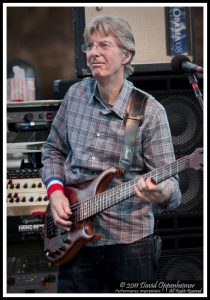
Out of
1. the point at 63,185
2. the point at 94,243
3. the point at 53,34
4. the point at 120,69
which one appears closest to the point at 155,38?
the point at 120,69

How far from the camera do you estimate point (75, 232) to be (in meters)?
2.38

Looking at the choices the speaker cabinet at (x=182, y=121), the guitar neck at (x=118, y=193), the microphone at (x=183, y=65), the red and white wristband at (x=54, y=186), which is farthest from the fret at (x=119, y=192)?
the speaker cabinet at (x=182, y=121)

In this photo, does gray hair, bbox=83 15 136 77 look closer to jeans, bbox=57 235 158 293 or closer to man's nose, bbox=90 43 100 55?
man's nose, bbox=90 43 100 55

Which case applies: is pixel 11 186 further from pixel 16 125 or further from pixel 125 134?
pixel 125 134

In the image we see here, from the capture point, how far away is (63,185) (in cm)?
248

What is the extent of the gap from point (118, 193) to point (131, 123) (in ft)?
0.86

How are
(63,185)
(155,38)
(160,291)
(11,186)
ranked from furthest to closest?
(11,186), (155,38), (160,291), (63,185)

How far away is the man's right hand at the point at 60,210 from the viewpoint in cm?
238

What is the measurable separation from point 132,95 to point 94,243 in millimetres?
582

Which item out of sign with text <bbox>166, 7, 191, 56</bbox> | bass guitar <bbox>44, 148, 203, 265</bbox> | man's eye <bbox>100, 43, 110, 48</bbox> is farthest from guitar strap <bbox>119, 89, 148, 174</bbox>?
sign with text <bbox>166, 7, 191, 56</bbox>

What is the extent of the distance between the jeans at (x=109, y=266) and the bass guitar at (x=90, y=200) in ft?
0.17

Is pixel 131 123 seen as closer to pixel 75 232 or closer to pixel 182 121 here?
pixel 75 232

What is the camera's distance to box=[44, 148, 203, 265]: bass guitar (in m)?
2.21

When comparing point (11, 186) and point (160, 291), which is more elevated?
point (11, 186)
